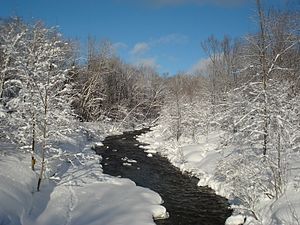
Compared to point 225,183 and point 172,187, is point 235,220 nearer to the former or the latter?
point 225,183

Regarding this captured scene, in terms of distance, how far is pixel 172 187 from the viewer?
53.9ft

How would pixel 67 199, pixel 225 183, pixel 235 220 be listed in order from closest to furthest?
pixel 235 220 < pixel 67 199 < pixel 225 183

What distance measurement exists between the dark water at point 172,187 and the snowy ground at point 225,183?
557mm

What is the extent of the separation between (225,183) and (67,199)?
7.52 meters

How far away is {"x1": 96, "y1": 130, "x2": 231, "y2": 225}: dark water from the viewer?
1223 cm

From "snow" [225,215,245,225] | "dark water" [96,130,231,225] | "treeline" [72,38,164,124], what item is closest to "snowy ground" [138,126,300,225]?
"snow" [225,215,245,225]

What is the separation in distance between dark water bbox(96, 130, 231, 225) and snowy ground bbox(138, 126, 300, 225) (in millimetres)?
557

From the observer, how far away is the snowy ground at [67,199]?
1022 cm

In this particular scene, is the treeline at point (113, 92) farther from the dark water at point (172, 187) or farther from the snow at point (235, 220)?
the snow at point (235, 220)

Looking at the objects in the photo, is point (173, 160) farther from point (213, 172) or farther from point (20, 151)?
point (20, 151)

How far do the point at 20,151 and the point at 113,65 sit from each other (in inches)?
1741

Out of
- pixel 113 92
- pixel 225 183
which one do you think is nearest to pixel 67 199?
pixel 225 183

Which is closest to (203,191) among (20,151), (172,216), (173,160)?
(172,216)

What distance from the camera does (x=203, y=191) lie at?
1566 cm
